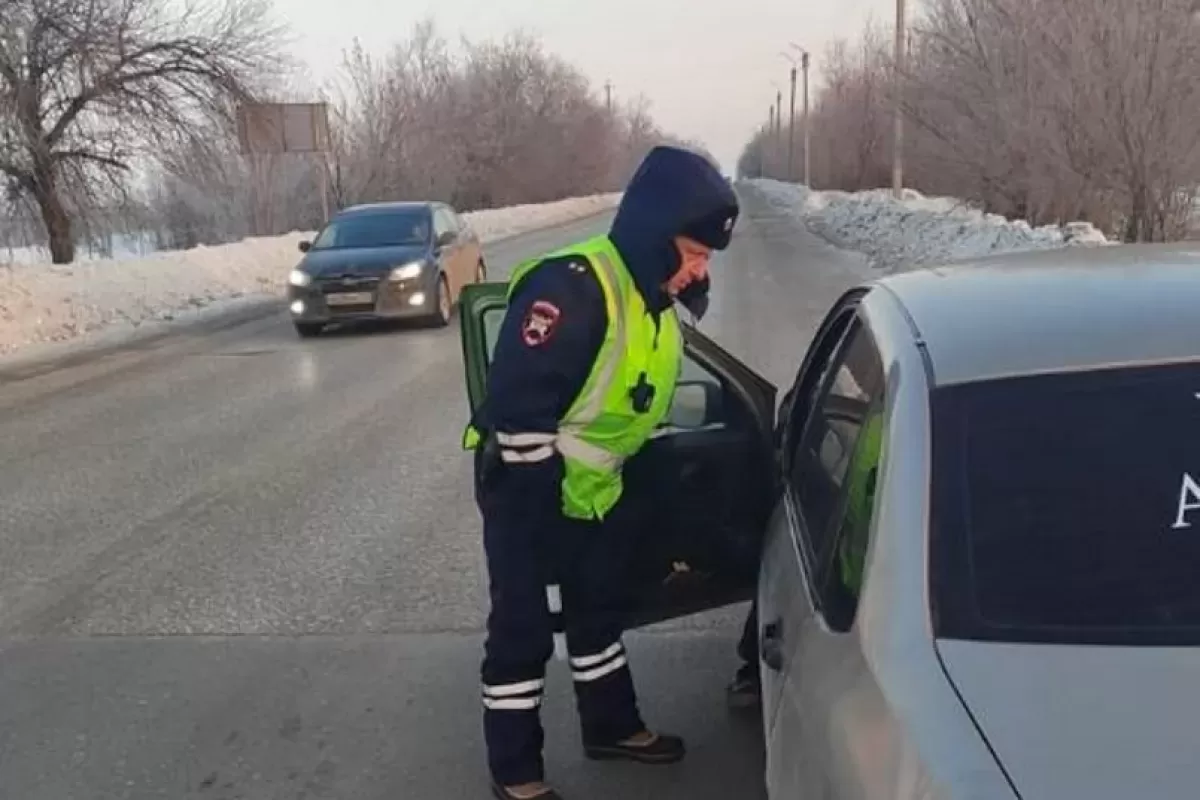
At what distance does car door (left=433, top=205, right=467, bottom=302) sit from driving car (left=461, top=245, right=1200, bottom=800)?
1425 centimetres

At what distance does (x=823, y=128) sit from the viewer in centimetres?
8631

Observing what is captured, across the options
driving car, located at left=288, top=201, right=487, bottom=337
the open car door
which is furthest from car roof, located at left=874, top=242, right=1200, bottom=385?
driving car, located at left=288, top=201, right=487, bottom=337

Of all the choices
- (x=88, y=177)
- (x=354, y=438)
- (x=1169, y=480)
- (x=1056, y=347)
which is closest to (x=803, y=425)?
(x=1056, y=347)

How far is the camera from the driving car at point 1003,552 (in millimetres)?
1726

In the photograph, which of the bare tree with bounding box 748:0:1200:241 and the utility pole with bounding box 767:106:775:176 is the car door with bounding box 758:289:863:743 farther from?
the utility pole with bounding box 767:106:775:176

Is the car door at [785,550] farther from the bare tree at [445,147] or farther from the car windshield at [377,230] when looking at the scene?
the bare tree at [445,147]

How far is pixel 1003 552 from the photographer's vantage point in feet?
6.91

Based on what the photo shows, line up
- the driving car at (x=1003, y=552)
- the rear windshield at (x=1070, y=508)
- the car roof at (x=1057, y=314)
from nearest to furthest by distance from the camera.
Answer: the driving car at (x=1003, y=552) → the rear windshield at (x=1070, y=508) → the car roof at (x=1057, y=314)

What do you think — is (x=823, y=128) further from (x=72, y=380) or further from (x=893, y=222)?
(x=72, y=380)

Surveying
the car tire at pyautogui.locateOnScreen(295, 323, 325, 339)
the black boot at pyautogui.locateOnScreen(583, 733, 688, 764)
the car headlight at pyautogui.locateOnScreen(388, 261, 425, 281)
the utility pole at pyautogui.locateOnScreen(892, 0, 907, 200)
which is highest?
the utility pole at pyautogui.locateOnScreen(892, 0, 907, 200)

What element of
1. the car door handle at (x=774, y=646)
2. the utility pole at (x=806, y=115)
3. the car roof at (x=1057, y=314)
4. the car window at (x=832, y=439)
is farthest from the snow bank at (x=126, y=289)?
the utility pole at (x=806, y=115)

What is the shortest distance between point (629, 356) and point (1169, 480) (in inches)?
61.2

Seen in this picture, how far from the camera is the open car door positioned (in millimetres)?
3680

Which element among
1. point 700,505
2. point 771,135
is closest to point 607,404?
point 700,505
